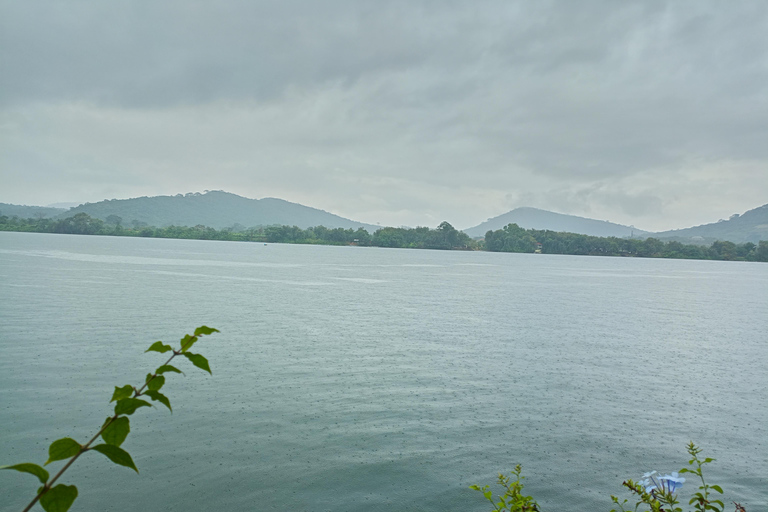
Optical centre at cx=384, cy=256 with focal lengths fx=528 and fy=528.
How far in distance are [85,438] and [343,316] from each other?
2265 centimetres

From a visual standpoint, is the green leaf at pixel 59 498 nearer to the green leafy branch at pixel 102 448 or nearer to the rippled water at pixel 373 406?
the green leafy branch at pixel 102 448

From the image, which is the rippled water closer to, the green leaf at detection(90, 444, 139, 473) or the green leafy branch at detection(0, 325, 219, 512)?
the green leafy branch at detection(0, 325, 219, 512)

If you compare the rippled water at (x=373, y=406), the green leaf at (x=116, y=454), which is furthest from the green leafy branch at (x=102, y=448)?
the rippled water at (x=373, y=406)

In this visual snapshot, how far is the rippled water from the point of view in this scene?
11.4 meters

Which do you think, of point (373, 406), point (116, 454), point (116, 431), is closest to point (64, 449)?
point (116, 431)

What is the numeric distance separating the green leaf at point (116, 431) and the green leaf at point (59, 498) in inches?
7.7

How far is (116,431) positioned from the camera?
2055mm

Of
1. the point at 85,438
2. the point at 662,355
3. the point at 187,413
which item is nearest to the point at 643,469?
the point at 187,413

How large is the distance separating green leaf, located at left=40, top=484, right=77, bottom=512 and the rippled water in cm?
943

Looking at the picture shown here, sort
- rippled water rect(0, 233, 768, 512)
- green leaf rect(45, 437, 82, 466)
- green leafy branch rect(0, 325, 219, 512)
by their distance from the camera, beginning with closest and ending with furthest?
green leafy branch rect(0, 325, 219, 512), green leaf rect(45, 437, 82, 466), rippled water rect(0, 233, 768, 512)

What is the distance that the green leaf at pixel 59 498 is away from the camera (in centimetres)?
180

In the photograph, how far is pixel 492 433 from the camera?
14.7 metres

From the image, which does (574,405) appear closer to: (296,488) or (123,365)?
(296,488)

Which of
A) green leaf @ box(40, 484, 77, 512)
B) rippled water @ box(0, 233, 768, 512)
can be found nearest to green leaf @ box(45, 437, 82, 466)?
green leaf @ box(40, 484, 77, 512)
